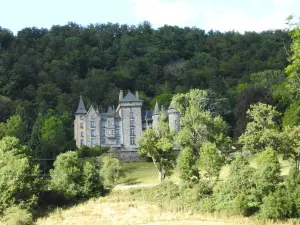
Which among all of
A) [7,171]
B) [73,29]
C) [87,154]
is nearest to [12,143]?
[7,171]

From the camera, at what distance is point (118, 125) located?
68938 millimetres

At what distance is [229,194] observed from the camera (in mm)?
40094

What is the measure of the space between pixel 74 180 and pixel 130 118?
77.4 feet

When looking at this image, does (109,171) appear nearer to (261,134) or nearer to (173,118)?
(261,134)

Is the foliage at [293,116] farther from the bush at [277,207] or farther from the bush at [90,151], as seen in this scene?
the bush at [90,151]

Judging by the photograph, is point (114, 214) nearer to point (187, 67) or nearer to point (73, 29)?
point (187, 67)

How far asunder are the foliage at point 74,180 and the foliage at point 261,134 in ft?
44.2

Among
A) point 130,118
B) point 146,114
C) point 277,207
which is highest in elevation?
point 146,114

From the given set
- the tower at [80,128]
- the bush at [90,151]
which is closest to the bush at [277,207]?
the bush at [90,151]

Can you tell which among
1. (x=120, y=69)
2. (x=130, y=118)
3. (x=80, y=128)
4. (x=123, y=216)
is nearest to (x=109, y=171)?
(x=123, y=216)

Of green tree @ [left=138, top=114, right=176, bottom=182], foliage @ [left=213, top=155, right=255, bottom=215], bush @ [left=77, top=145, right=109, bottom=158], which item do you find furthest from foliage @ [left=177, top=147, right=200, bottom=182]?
bush @ [left=77, top=145, right=109, bottom=158]

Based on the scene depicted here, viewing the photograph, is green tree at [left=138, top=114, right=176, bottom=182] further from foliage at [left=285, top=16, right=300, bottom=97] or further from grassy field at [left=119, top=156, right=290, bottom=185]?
foliage at [left=285, top=16, right=300, bottom=97]

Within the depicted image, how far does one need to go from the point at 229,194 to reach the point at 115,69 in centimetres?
8266

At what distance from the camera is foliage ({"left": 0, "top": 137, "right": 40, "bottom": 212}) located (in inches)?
1729
